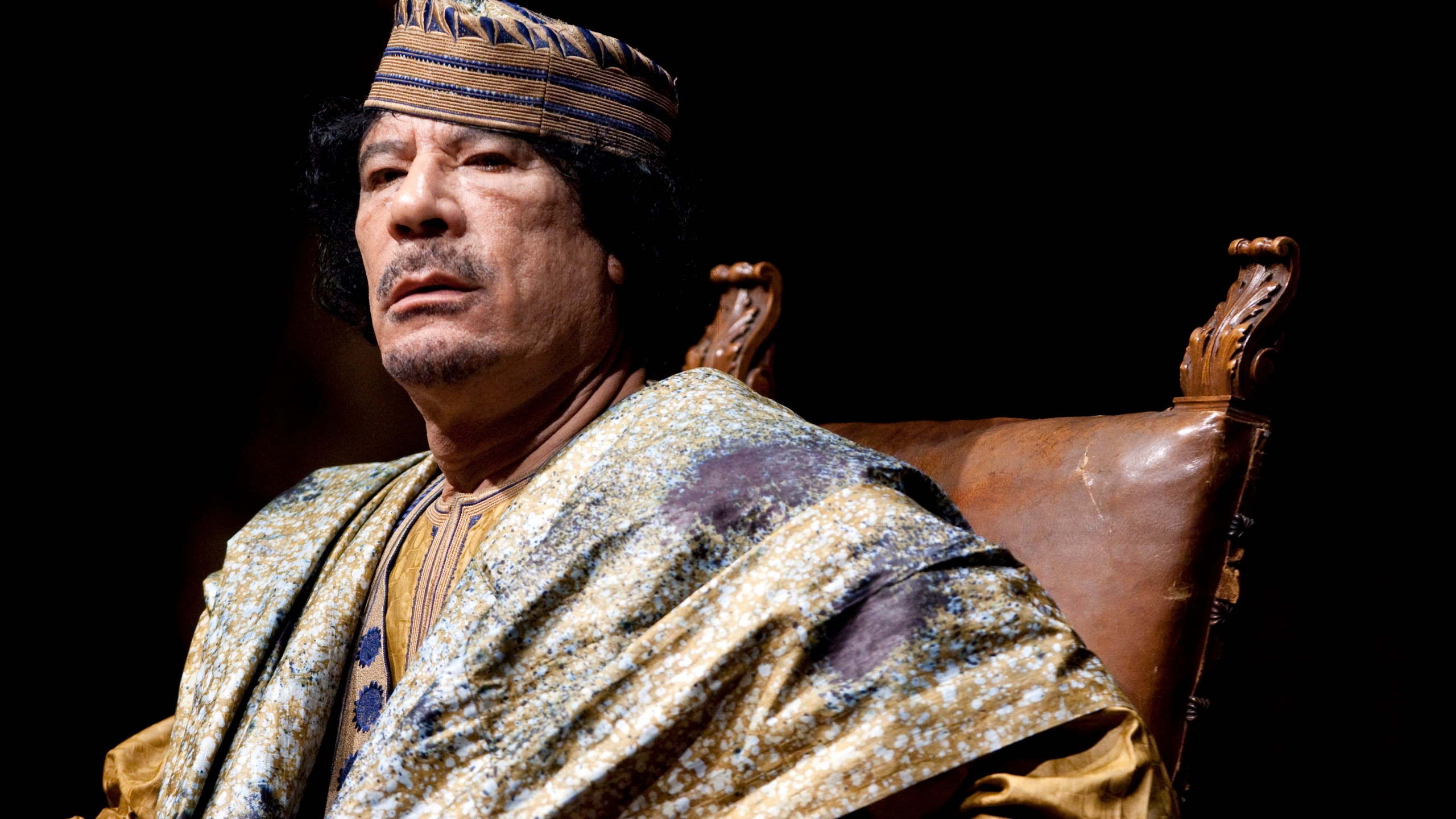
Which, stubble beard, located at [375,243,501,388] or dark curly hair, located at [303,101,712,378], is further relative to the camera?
dark curly hair, located at [303,101,712,378]

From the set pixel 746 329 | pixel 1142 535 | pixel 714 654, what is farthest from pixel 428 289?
pixel 1142 535

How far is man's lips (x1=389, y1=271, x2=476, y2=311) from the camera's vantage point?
1300 mm

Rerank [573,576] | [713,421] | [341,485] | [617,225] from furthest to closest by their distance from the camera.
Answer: [341,485], [617,225], [713,421], [573,576]

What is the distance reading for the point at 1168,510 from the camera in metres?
1.25

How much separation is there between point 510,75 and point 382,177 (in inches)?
7.4

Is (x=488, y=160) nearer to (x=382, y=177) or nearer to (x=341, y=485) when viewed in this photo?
(x=382, y=177)

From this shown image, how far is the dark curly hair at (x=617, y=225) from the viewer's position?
141cm

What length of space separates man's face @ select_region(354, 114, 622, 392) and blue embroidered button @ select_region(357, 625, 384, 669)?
10.9 inches

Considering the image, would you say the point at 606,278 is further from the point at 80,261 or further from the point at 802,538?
the point at 80,261

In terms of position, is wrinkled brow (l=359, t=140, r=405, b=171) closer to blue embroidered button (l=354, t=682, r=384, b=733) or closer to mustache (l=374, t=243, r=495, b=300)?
mustache (l=374, t=243, r=495, b=300)

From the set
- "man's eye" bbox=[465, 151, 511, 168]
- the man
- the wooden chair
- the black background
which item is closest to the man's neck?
the man

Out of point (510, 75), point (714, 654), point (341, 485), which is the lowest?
point (341, 485)

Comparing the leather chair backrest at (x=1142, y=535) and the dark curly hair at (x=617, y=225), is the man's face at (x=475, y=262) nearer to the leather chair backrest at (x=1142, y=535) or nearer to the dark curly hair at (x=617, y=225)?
the dark curly hair at (x=617, y=225)

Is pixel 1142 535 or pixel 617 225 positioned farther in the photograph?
pixel 617 225
